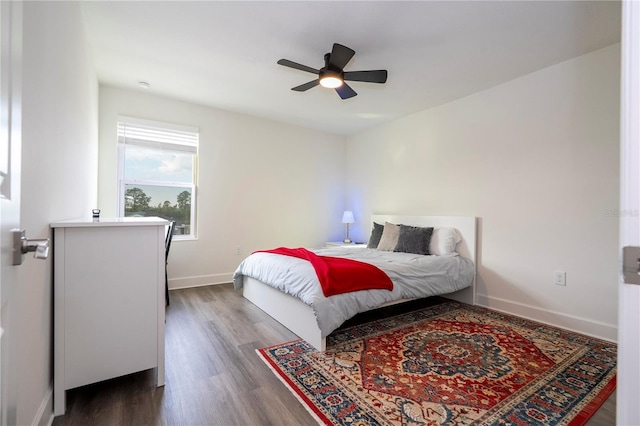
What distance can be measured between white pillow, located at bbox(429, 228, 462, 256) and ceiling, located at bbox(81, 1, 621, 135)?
5.54 feet

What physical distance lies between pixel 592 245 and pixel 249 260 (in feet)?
11.1

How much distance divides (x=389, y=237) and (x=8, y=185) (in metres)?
3.74

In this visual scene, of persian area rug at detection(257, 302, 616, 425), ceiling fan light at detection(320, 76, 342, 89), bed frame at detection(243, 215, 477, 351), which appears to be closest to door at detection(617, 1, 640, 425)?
persian area rug at detection(257, 302, 616, 425)

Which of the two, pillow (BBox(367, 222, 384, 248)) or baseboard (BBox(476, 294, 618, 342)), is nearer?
baseboard (BBox(476, 294, 618, 342))

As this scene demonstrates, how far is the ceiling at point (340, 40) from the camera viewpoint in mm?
2154

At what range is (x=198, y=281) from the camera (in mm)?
4137

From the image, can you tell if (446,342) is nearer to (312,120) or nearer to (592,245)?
(592,245)

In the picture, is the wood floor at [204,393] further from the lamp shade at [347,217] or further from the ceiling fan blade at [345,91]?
the lamp shade at [347,217]

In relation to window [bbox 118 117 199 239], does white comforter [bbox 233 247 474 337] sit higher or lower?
lower

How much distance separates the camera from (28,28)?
1194 mm

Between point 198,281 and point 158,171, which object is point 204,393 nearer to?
point 198,281

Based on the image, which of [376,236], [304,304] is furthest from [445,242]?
[304,304]

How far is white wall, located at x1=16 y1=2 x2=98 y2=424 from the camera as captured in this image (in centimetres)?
118

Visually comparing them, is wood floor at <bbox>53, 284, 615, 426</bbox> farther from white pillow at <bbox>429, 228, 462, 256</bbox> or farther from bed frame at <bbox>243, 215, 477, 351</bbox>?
white pillow at <bbox>429, 228, 462, 256</bbox>
